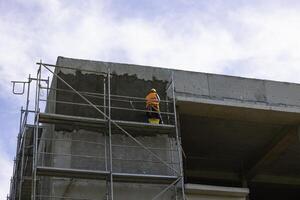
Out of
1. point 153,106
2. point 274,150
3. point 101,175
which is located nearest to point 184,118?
point 153,106

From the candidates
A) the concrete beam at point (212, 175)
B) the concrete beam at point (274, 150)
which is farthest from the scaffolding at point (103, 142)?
the concrete beam at point (212, 175)

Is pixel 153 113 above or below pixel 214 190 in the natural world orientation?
above

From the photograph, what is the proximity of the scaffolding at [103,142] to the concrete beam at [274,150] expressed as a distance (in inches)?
157

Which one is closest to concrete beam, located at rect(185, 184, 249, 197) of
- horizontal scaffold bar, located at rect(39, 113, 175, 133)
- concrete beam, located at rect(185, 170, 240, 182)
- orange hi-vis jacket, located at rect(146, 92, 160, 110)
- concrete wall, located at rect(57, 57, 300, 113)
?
horizontal scaffold bar, located at rect(39, 113, 175, 133)

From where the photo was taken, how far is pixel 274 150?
17641 millimetres

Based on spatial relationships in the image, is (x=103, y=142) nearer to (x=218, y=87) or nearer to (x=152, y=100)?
(x=152, y=100)

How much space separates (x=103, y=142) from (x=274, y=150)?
6.62 m

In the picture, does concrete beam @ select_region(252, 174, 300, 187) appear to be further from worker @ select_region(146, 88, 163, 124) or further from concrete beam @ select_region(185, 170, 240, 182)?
worker @ select_region(146, 88, 163, 124)

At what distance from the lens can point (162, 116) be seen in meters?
14.2

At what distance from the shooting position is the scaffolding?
12.4 meters

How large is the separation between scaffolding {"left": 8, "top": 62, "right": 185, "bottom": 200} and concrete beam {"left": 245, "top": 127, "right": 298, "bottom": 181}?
4.00m

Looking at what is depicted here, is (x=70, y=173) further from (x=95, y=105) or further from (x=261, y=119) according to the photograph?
(x=261, y=119)

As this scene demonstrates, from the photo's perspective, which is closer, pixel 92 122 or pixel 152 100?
pixel 92 122

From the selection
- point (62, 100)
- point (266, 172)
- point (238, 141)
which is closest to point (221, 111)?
point (238, 141)
